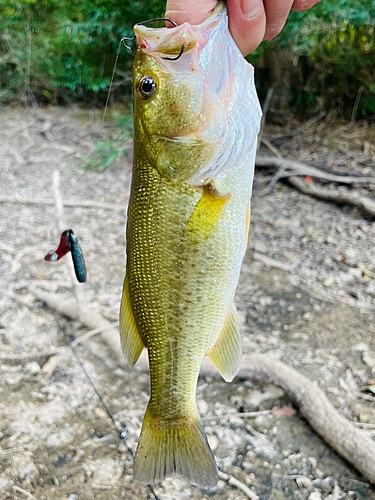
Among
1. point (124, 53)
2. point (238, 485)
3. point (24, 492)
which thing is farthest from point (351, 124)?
point (24, 492)

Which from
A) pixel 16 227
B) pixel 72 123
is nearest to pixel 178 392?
pixel 16 227

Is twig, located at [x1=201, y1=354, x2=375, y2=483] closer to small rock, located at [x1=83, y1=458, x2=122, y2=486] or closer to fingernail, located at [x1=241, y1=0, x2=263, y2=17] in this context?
small rock, located at [x1=83, y1=458, x2=122, y2=486]

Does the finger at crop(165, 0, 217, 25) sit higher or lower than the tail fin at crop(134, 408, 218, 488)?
higher

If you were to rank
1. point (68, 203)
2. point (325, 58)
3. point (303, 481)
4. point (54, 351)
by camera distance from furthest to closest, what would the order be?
1. point (325, 58)
2. point (68, 203)
3. point (54, 351)
4. point (303, 481)

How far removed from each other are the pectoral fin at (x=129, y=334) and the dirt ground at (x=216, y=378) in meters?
1.01

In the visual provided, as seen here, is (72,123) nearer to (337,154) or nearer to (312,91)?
(312,91)

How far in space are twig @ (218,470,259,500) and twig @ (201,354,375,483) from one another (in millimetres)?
504

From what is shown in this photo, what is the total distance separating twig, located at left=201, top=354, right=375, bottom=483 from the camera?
2111 mm

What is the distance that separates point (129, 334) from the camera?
1424mm

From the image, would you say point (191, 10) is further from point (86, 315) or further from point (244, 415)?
point (86, 315)

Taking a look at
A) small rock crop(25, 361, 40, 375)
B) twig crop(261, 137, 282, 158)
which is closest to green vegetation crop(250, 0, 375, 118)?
twig crop(261, 137, 282, 158)

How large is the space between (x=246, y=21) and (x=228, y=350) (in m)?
1.01

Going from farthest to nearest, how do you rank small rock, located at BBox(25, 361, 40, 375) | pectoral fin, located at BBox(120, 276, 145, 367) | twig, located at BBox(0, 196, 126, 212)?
twig, located at BBox(0, 196, 126, 212) < small rock, located at BBox(25, 361, 40, 375) < pectoral fin, located at BBox(120, 276, 145, 367)

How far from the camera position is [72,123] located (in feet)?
24.8
